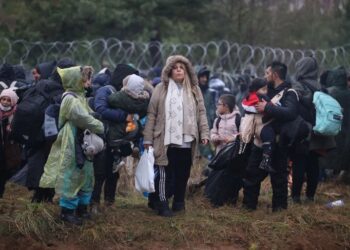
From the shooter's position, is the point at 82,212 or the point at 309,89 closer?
the point at 82,212

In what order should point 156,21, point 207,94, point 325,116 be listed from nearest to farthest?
point 325,116 < point 207,94 < point 156,21

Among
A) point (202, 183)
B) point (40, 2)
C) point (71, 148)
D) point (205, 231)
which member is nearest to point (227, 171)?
point (202, 183)

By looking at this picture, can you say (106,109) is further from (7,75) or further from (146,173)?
(7,75)

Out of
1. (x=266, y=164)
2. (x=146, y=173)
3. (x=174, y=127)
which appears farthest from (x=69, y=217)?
(x=266, y=164)

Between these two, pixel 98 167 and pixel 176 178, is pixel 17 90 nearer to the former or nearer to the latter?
pixel 98 167

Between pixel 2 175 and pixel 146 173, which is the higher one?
pixel 146 173

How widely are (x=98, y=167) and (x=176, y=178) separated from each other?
88 centimetres

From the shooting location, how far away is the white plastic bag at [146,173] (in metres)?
7.41

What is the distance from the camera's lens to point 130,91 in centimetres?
749

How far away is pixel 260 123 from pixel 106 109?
176 centimetres

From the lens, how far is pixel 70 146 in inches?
273

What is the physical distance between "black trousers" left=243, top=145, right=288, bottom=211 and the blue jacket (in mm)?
1608

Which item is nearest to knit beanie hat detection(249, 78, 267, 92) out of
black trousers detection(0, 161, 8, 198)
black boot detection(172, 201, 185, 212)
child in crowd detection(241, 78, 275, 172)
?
child in crowd detection(241, 78, 275, 172)

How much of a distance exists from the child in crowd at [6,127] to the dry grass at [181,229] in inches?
17.2
